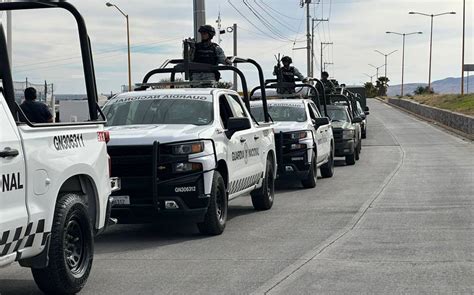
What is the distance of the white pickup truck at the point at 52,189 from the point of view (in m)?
5.47

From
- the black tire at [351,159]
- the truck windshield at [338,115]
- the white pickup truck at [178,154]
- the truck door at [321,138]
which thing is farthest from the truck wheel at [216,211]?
the truck windshield at [338,115]

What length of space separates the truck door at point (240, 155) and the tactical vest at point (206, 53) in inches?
58.9

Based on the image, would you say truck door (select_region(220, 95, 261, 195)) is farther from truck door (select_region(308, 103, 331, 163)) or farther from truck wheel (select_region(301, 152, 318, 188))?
truck door (select_region(308, 103, 331, 163))

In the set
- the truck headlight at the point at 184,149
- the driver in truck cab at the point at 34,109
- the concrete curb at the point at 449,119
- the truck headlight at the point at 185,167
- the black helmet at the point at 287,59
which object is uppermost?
the black helmet at the point at 287,59

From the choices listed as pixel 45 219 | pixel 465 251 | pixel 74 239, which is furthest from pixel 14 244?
pixel 465 251

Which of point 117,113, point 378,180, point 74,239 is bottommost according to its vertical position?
point 378,180

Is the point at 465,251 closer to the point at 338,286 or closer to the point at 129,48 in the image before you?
the point at 338,286

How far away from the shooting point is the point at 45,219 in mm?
5934

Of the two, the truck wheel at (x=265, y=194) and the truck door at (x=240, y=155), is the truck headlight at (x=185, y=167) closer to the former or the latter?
the truck door at (x=240, y=155)

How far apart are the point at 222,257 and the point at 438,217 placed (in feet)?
14.0

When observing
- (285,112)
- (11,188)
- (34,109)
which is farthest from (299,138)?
(11,188)

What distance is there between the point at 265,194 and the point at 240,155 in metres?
1.75

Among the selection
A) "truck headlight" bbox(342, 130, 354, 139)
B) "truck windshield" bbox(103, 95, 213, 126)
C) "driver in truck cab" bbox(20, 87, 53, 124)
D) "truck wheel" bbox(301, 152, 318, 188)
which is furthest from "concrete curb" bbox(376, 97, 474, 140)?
"driver in truck cab" bbox(20, 87, 53, 124)

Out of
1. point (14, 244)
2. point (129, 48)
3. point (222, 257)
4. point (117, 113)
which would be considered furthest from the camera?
point (129, 48)
